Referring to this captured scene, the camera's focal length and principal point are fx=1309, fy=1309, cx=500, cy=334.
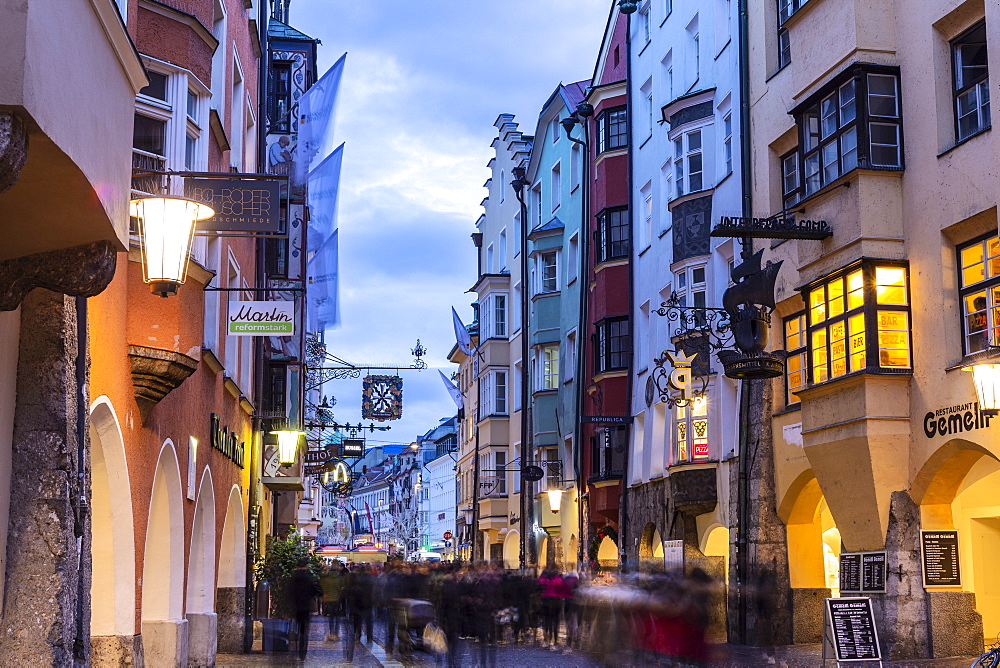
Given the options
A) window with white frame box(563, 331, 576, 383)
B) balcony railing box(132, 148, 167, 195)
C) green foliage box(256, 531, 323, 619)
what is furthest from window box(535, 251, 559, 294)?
balcony railing box(132, 148, 167, 195)

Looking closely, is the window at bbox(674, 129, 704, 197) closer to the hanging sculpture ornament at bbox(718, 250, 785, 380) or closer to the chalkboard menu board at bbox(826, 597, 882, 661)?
the hanging sculpture ornament at bbox(718, 250, 785, 380)

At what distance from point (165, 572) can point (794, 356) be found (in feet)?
39.4

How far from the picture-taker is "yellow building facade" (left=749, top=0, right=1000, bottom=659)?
18250 mm

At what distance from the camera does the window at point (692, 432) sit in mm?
28938

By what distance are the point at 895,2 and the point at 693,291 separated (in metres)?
10.6

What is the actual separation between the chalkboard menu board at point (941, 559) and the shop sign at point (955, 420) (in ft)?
5.20

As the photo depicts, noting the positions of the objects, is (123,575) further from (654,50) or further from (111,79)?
(654,50)

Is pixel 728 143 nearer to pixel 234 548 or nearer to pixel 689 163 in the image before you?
pixel 689 163

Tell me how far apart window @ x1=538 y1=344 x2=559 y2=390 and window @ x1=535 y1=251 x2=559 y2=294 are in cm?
224

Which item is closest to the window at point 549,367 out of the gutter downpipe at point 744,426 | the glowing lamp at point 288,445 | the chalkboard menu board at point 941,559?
the glowing lamp at point 288,445

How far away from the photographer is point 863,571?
20.0m

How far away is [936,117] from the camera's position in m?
18.9

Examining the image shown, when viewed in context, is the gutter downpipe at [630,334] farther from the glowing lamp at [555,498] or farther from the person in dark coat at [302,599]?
the person in dark coat at [302,599]

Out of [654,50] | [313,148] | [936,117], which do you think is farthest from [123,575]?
[654,50]
